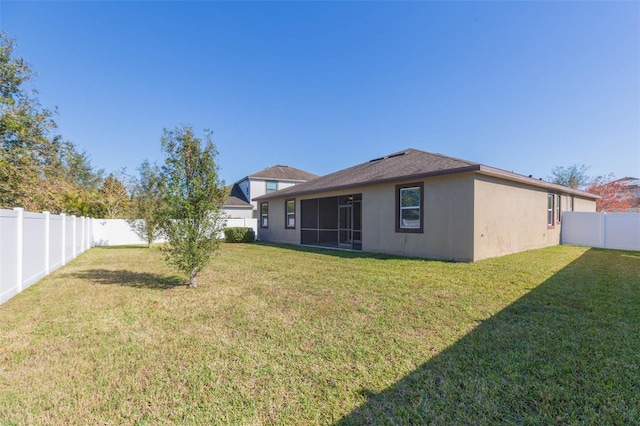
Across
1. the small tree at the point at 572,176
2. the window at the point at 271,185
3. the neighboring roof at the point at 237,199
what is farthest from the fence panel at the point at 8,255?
the small tree at the point at 572,176

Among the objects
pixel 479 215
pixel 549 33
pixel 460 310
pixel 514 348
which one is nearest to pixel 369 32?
pixel 549 33

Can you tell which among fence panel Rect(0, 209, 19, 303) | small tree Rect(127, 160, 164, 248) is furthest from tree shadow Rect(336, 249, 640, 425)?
small tree Rect(127, 160, 164, 248)

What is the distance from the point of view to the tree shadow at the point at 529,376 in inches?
83.6

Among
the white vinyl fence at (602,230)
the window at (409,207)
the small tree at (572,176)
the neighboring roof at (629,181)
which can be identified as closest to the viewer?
the window at (409,207)

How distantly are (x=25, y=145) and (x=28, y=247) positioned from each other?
10.0 metres

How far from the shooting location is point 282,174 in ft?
96.7

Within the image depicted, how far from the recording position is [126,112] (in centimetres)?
1514

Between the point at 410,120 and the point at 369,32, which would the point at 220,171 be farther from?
the point at 410,120

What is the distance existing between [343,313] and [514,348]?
85.7 inches

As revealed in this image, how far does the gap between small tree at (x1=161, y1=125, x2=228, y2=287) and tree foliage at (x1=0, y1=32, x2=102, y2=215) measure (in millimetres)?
9897

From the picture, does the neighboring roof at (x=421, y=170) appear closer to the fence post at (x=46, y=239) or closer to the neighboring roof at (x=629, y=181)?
the fence post at (x=46, y=239)

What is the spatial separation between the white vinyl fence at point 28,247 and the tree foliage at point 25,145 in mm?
4215

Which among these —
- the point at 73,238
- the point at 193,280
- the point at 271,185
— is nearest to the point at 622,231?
the point at 193,280

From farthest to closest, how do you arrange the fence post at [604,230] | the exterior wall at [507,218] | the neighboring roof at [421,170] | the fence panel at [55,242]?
the fence post at [604,230] → the exterior wall at [507,218] → the neighboring roof at [421,170] → the fence panel at [55,242]
